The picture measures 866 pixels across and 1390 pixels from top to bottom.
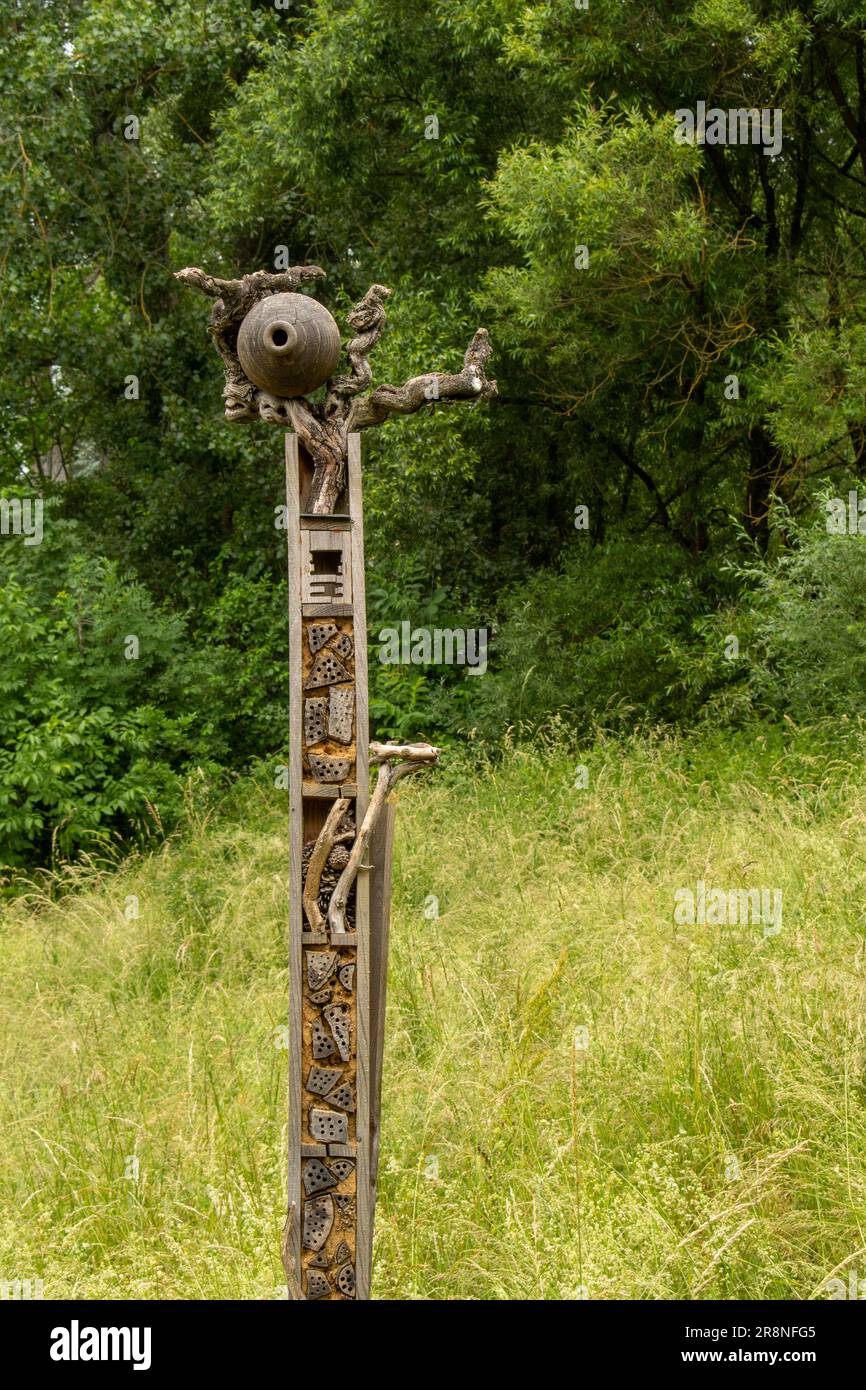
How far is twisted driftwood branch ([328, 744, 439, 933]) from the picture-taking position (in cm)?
290

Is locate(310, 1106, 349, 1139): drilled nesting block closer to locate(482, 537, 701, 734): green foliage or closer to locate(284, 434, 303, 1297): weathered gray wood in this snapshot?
locate(284, 434, 303, 1297): weathered gray wood

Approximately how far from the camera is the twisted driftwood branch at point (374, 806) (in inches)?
114

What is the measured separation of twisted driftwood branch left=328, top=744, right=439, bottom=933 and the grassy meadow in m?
1.10

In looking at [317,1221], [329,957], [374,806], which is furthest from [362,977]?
[317,1221]

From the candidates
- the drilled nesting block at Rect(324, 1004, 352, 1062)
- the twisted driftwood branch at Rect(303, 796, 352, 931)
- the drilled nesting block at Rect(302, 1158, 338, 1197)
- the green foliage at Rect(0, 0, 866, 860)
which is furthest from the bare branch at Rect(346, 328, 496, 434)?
the green foliage at Rect(0, 0, 866, 860)

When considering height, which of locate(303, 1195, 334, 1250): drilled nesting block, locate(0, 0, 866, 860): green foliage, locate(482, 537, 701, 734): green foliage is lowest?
locate(303, 1195, 334, 1250): drilled nesting block

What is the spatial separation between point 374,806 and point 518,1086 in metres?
1.61

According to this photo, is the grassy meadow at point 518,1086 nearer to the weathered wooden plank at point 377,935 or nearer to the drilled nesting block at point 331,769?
the weathered wooden plank at point 377,935

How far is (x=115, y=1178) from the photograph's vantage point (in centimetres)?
422

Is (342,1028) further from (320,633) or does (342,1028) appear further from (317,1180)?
(320,633)

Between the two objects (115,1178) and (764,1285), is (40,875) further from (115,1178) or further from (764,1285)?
(764,1285)

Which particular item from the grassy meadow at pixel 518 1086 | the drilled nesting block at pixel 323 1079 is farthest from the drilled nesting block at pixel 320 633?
the grassy meadow at pixel 518 1086

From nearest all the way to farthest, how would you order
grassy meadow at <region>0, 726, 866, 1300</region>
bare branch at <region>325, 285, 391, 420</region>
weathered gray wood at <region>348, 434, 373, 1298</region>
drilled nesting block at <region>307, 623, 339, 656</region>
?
weathered gray wood at <region>348, 434, 373, 1298</region> → drilled nesting block at <region>307, 623, 339, 656</region> → bare branch at <region>325, 285, 391, 420</region> → grassy meadow at <region>0, 726, 866, 1300</region>

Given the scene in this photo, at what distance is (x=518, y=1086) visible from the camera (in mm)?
4137
